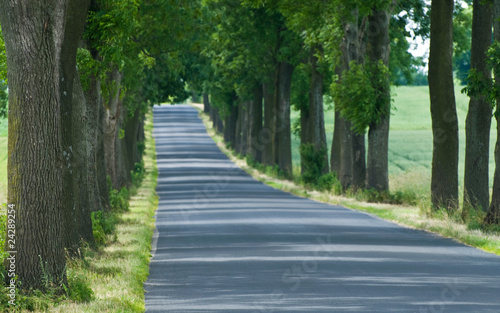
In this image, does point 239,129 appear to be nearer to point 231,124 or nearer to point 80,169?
point 231,124

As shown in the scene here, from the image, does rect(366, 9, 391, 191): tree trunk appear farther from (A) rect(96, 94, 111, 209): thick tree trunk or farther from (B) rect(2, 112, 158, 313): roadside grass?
(B) rect(2, 112, 158, 313): roadside grass

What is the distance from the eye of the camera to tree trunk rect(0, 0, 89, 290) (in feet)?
36.6

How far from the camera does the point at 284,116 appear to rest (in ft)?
173

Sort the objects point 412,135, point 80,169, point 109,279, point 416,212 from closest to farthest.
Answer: point 109,279, point 80,169, point 416,212, point 412,135

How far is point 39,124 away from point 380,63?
22.6 m

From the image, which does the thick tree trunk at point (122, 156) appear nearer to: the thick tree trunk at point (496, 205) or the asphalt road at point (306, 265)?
the asphalt road at point (306, 265)

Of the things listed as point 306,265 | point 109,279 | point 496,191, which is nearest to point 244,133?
point 496,191

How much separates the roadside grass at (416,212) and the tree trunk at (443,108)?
849mm

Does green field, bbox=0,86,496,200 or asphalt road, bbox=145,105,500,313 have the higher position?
asphalt road, bbox=145,105,500,313

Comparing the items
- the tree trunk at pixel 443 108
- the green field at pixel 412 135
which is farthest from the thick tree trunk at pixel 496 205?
the green field at pixel 412 135

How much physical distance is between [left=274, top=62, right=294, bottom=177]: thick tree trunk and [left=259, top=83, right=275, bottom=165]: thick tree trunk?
356cm

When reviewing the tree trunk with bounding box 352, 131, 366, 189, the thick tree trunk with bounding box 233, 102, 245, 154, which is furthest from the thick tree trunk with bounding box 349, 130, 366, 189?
the thick tree trunk with bounding box 233, 102, 245, 154

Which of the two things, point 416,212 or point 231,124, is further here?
point 231,124

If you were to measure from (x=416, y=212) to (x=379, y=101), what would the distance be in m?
6.93
